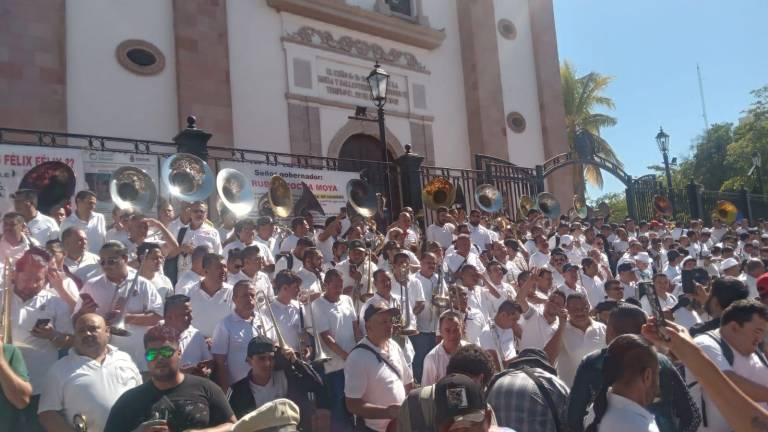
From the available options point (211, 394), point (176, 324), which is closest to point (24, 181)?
point (176, 324)

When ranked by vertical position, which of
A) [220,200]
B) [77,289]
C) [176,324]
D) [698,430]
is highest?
[220,200]

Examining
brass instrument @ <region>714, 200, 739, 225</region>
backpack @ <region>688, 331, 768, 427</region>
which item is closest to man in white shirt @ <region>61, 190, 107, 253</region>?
backpack @ <region>688, 331, 768, 427</region>

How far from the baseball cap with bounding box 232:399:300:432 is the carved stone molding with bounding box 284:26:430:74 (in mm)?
14345

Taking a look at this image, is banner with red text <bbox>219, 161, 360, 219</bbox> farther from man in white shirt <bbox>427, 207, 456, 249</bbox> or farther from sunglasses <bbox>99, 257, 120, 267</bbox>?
sunglasses <bbox>99, 257, 120, 267</bbox>

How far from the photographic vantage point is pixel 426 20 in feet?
63.3

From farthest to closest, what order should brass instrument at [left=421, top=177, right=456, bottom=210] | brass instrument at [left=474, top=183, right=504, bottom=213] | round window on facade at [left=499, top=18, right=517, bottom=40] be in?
round window on facade at [left=499, top=18, right=517, bottom=40]
brass instrument at [left=474, top=183, right=504, bottom=213]
brass instrument at [left=421, top=177, right=456, bottom=210]

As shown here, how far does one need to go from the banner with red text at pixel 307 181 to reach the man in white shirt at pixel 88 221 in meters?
3.28

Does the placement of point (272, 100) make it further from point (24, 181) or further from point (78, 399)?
point (78, 399)

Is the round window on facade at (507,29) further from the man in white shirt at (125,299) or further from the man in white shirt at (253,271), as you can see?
the man in white shirt at (125,299)

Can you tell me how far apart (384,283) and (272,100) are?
32.5 ft

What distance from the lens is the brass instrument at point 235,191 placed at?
10.5 metres

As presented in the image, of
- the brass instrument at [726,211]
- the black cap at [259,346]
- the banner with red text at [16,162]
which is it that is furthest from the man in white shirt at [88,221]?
the brass instrument at [726,211]

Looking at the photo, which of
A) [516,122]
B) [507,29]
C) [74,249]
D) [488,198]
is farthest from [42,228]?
[507,29]

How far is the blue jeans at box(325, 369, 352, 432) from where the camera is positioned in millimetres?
5346
